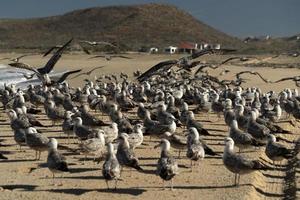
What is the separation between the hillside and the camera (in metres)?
140

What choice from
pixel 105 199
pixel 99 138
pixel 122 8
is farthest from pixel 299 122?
pixel 122 8

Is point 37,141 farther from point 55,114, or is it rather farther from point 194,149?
point 55,114

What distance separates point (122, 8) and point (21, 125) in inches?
5898

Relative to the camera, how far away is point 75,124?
1816 centimetres

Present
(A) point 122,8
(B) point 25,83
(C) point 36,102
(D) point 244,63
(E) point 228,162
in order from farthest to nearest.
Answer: (A) point 122,8 → (D) point 244,63 → (B) point 25,83 → (C) point 36,102 → (E) point 228,162

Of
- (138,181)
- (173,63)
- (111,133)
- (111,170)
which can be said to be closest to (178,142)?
(111,133)

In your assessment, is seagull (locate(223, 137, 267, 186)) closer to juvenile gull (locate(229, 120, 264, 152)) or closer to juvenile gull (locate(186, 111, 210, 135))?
juvenile gull (locate(229, 120, 264, 152))

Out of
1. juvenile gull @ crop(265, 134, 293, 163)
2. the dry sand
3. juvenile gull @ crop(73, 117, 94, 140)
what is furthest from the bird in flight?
juvenile gull @ crop(265, 134, 293, 163)

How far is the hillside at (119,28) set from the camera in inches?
5492

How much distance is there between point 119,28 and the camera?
148375mm

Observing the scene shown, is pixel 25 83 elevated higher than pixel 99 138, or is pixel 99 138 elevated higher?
pixel 99 138

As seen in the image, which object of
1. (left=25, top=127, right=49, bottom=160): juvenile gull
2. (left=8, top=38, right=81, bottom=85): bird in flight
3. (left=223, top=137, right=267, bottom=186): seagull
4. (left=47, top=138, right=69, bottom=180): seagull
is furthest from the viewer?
(left=8, top=38, right=81, bottom=85): bird in flight

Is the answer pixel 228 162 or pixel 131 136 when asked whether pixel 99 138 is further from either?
pixel 228 162

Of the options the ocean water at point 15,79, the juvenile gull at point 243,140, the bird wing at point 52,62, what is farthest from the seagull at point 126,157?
the ocean water at point 15,79
